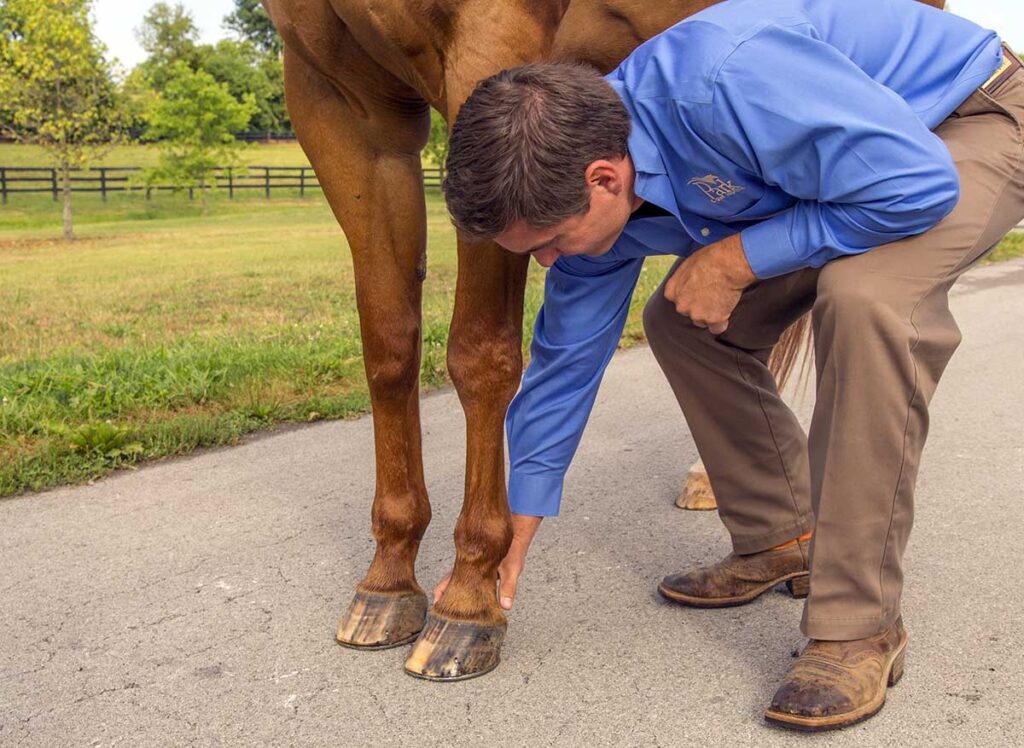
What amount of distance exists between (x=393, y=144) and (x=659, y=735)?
1.48 m

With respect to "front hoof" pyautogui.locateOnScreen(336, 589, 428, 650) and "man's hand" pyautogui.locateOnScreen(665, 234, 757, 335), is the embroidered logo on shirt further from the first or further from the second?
"front hoof" pyautogui.locateOnScreen(336, 589, 428, 650)

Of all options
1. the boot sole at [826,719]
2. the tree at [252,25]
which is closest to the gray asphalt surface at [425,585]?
the boot sole at [826,719]

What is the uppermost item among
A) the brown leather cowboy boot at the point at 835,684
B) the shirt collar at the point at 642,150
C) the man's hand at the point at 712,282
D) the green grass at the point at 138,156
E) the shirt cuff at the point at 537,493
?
the shirt collar at the point at 642,150

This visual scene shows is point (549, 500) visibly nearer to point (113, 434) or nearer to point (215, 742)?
point (215, 742)

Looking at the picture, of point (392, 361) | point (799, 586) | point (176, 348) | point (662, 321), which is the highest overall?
point (662, 321)

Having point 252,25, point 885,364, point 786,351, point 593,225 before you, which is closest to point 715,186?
point 593,225

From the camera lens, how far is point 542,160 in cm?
193

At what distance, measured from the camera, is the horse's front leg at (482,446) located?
2.39 metres

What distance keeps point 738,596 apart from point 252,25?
79.3 m

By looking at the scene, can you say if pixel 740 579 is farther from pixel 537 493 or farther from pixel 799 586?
pixel 537 493

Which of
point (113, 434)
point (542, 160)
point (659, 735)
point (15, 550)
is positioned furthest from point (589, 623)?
point (113, 434)

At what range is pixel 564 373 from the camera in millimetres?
2426

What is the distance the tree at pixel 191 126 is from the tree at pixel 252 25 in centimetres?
4148

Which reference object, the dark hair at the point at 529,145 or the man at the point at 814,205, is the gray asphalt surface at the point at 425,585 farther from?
the dark hair at the point at 529,145
